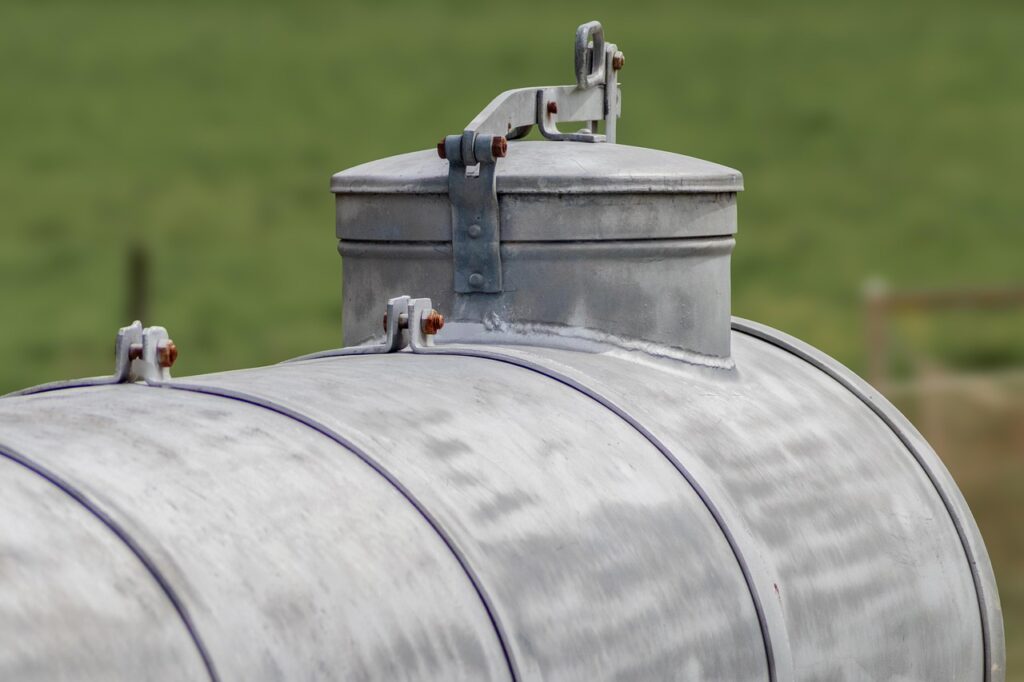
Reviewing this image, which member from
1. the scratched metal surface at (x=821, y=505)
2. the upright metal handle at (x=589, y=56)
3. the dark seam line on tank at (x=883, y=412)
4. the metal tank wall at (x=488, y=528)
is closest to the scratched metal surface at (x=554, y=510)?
the metal tank wall at (x=488, y=528)

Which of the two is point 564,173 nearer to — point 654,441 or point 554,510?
point 654,441

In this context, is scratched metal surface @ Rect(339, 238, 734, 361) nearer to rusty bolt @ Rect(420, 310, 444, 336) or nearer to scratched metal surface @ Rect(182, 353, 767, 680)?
rusty bolt @ Rect(420, 310, 444, 336)

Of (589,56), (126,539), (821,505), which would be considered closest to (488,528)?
(126,539)

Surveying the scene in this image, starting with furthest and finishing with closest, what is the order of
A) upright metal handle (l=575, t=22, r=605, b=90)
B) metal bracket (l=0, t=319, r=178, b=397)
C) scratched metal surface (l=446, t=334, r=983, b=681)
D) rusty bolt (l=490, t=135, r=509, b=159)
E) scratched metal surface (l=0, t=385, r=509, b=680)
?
upright metal handle (l=575, t=22, r=605, b=90), rusty bolt (l=490, t=135, r=509, b=159), scratched metal surface (l=446, t=334, r=983, b=681), metal bracket (l=0, t=319, r=178, b=397), scratched metal surface (l=0, t=385, r=509, b=680)

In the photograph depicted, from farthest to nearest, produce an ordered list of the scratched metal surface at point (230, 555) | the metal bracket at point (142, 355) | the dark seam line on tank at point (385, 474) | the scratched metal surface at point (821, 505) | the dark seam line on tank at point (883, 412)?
1. the dark seam line on tank at point (883, 412)
2. the scratched metal surface at point (821, 505)
3. the metal bracket at point (142, 355)
4. the dark seam line on tank at point (385, 474)
5. the scratched metal surface at point (230, 555)

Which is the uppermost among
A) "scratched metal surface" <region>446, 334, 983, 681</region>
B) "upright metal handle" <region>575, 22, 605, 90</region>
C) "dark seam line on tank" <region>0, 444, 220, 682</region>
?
"upright metal handle" <region>575, 22, 605, 90</region>

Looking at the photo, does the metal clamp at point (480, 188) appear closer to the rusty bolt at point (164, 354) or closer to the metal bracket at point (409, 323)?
the metal bracket at point (409, 323)

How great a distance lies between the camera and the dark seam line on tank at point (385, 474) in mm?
2230

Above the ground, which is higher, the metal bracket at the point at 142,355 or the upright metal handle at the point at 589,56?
the upright metal handle at the point at 589,56

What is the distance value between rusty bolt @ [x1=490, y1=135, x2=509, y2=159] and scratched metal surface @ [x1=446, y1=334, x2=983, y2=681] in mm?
367

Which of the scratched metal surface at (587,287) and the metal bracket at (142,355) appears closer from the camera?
the metal bracket at (142,355)

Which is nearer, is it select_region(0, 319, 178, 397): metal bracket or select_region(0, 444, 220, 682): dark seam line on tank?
select_region(0, 444, 220, 682): dark seam line on tank

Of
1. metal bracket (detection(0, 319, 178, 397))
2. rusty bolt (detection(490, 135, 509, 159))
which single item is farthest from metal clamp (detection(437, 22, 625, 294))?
metal bracket (detection(0, 319, 178, 397))

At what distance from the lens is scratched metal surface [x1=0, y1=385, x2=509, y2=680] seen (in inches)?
72.6
